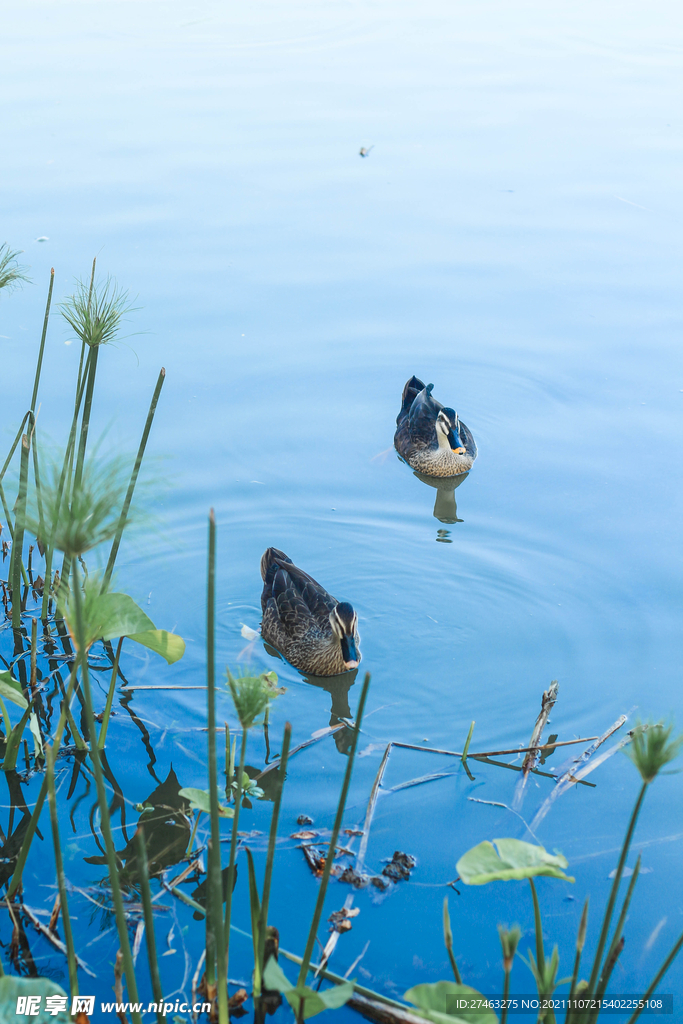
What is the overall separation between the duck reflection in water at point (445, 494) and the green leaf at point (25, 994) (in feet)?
14.5

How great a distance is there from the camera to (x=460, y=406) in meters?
7.82

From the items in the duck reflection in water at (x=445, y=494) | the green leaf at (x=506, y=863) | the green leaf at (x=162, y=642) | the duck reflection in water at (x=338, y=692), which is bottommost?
the duck reflection in water at (x=338, y=692)

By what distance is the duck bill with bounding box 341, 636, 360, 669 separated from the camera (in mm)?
4812

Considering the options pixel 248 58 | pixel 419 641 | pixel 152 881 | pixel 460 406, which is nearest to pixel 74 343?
pixel 460 406

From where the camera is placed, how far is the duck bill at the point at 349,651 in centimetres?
481

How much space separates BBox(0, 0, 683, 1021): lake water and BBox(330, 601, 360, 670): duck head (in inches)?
8.7

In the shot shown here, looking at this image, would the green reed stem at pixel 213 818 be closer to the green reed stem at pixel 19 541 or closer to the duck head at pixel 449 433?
the green reed stem at pixel 19 541

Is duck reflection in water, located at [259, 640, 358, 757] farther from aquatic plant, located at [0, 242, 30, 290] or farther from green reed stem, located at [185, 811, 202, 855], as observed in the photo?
aquatic plant, located at [0, 242, 30, 290]

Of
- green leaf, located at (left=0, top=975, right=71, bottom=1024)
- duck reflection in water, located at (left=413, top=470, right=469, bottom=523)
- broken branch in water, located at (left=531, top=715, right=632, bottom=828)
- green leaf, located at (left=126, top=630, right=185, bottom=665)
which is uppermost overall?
duck reflection in water, located at (left=413, top=470, right=469, bottom=523)

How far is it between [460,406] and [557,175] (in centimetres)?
495

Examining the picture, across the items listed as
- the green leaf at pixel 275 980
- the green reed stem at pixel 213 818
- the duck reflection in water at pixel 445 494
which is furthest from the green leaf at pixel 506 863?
the duck reflection in water at pixel 445 494

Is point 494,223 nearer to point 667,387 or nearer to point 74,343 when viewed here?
point 667,387

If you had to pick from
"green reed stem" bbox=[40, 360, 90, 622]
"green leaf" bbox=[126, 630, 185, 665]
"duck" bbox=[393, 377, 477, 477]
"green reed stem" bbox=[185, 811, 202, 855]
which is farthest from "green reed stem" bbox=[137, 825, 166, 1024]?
"duck" bbox=[393, 377, 477, 477]

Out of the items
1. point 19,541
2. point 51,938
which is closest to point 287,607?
point 19,541
